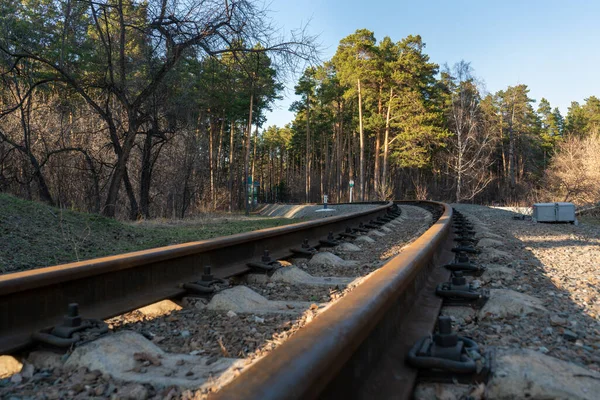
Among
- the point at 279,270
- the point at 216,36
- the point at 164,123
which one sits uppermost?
the point at 216,36

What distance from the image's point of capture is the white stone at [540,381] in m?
1.43

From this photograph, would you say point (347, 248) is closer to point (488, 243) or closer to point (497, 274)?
point (488, 243)

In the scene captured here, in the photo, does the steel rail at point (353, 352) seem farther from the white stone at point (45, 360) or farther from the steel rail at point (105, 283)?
the steel rail at point (105, 283)

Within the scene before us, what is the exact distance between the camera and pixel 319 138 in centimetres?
6919

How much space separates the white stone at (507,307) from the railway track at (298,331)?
0.91ft

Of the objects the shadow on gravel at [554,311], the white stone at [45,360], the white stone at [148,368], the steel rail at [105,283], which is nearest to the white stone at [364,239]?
the shadow on gravel at [554,311]

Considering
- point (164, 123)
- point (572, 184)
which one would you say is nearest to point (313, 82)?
point (572, 184)

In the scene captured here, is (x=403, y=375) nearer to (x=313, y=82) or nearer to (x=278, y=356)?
(x=278, y=356)

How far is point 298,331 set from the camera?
144 cm

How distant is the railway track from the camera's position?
3.74ft

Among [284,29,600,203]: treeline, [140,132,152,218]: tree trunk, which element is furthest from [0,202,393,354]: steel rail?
[284,29,600,203]: treeline

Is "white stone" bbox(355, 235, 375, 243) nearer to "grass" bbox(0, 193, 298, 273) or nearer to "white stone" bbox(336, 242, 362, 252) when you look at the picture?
"white stone" bbox(336, 242, 362, 252)

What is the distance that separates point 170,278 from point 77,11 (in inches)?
383

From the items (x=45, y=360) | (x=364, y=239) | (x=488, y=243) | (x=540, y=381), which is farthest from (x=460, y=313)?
(x=364, y=239)
